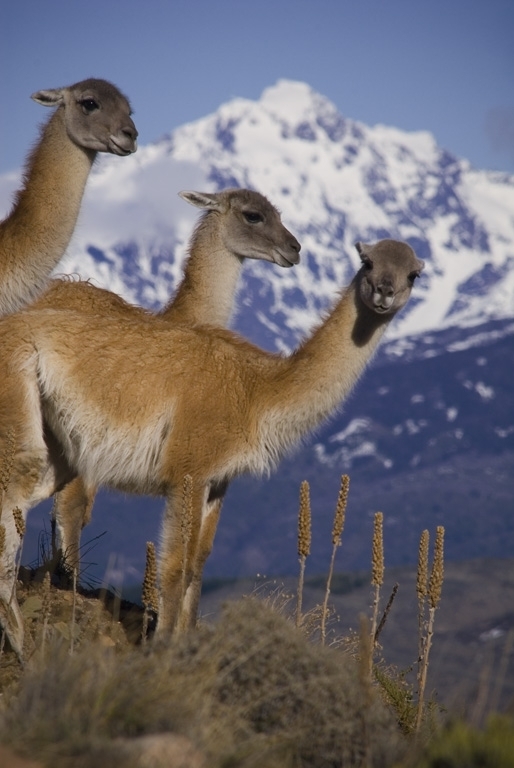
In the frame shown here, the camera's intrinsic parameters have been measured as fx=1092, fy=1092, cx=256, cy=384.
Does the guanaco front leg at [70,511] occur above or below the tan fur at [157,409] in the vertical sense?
below

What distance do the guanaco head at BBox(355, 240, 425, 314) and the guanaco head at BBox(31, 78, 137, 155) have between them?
245cm

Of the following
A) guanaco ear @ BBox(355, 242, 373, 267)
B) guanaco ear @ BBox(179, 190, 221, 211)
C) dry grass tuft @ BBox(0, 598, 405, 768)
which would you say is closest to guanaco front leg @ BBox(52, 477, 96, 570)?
guanaco ear @ BBox(355, 242, 373, 267)

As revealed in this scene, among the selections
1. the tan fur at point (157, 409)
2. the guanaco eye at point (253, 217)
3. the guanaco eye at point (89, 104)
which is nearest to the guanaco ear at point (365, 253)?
the tan fur at point (157, 409)

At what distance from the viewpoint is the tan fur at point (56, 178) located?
28.9 feet

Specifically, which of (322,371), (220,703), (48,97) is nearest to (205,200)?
(48,97)

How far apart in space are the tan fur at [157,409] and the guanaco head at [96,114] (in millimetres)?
2145

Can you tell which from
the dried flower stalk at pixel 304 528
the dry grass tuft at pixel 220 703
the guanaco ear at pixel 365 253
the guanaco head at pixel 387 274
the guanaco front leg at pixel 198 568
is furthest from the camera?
the guanaco ear at pixel 365 253

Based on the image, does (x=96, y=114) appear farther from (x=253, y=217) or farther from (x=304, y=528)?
(x=304, y=528)

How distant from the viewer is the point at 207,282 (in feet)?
38.9

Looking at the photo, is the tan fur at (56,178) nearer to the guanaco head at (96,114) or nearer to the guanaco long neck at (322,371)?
the guanaco head at (96,114)

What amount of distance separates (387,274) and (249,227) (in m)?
4.21

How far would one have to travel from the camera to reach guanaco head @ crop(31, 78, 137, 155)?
956cm

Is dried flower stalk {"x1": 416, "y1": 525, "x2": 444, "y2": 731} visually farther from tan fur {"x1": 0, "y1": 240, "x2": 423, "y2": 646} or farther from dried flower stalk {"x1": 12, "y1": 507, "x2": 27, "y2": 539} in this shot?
dried flower stalk {"x1": 12, "y1": 507, "x2": 27, "y2": 539}

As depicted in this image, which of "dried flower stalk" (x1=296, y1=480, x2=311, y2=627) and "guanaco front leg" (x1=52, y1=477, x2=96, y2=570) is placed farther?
"guanaco front leg" (x1=52, y1=477, x2=96, y2=570)
